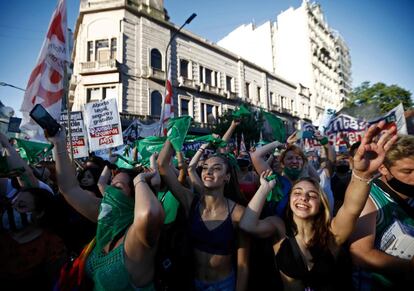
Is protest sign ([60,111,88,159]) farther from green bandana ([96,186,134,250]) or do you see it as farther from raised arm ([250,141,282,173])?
green bandana ([96,186,134,250])

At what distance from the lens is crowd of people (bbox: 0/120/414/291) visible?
4.97ft

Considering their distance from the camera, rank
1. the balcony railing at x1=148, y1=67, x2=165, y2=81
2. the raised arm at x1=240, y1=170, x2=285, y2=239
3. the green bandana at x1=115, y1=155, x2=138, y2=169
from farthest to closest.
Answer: the balcony railing at x1=148, y1=67, x2=165, y2=81
the green bandana at x1=115, y1=155, x2=138, y2=169
the raised arm at x1=240, y1=170, x2=285, y2=239

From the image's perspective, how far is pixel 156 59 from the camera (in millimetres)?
19938

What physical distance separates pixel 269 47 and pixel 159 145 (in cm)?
4149

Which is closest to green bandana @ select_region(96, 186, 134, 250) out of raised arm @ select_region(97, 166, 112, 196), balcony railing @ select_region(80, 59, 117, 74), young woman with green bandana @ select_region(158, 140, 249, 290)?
young woman with green bandana @ select_region(158, 140, 249, 290)

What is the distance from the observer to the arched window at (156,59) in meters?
19.7

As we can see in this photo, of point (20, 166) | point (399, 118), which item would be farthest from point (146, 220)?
point (399, 118)

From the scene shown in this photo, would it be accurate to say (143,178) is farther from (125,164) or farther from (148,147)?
(125,164)

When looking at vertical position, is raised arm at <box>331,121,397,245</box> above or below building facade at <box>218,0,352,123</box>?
below

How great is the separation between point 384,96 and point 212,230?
74.1 feet

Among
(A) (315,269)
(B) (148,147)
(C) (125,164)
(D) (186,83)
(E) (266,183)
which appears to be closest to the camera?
(A) (315,269)

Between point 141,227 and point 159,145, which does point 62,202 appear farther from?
point 141,227

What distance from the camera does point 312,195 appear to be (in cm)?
199

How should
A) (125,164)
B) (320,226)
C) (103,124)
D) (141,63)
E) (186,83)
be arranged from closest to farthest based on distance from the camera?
(320,226)
(125,164)
(103,124)
(141,63)
(186,83)
